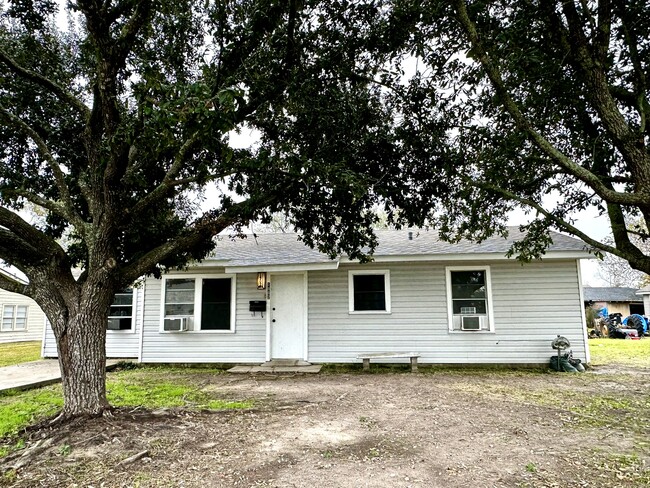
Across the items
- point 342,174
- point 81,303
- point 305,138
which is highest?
point 305,138

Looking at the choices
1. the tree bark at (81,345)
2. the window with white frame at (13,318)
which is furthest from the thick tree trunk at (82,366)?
the window with white frame at (13,318)

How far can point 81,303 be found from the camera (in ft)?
15.5

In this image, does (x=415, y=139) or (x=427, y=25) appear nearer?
(x=427, y=25)

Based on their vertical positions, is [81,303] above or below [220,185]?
below

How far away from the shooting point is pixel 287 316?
966cm

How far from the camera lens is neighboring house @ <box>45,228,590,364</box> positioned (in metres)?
8.97

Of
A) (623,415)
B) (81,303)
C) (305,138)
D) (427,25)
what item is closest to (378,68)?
(427,25)

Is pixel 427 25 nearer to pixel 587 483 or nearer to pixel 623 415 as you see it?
pixel 587 483

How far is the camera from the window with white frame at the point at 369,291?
31.1 ft

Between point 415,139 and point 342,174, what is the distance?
5.19ft

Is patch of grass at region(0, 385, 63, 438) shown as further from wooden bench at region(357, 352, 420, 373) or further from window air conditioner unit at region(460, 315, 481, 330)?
window air conditioner unit at region(460, 315, 481, 330)

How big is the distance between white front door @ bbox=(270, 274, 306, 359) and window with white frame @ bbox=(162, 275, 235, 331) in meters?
1.01

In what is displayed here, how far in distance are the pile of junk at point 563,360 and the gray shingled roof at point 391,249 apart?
Result: 1.89 m

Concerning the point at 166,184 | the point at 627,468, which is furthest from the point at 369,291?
the point at 627,468
